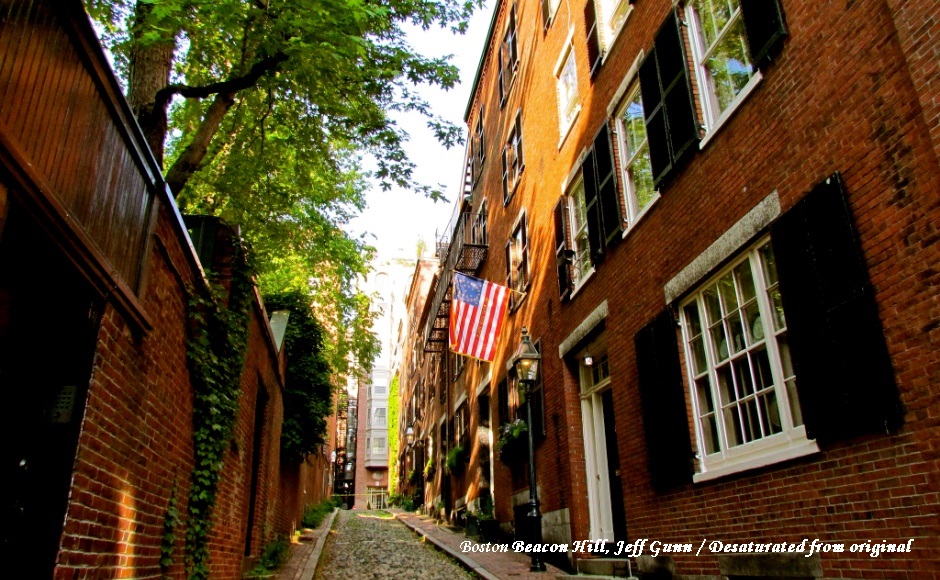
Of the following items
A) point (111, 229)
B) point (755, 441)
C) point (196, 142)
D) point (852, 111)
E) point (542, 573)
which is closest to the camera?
point (111, 229)

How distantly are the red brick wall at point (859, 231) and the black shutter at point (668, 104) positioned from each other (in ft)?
0.99

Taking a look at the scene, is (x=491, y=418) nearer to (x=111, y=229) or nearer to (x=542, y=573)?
(x=542, y=573)

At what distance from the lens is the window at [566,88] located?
11.5 meters

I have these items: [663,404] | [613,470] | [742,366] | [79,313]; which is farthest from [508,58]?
[79,313]

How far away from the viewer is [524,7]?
50.3 feet

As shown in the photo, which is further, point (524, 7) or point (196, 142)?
point (524, 7)

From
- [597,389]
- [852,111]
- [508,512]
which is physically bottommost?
[508,512]

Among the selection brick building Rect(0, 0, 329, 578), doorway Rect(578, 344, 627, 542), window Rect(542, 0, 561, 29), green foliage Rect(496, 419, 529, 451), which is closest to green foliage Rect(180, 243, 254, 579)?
brick building Rect(0, 0, 329, 578)

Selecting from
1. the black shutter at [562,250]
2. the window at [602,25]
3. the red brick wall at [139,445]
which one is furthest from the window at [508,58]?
the red brick wall at [139,445]

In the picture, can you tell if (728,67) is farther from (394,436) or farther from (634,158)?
(394,436)

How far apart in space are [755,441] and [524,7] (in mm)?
12768

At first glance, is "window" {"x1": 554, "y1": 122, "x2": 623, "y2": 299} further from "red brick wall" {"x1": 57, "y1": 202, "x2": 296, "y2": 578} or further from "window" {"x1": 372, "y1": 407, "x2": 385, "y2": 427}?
"window" {"x1": 372, "y1": 407, "x2": 385, "y2": 427}

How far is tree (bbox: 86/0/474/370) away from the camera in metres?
7.09

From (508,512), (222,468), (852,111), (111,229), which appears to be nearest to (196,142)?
(222,468)
